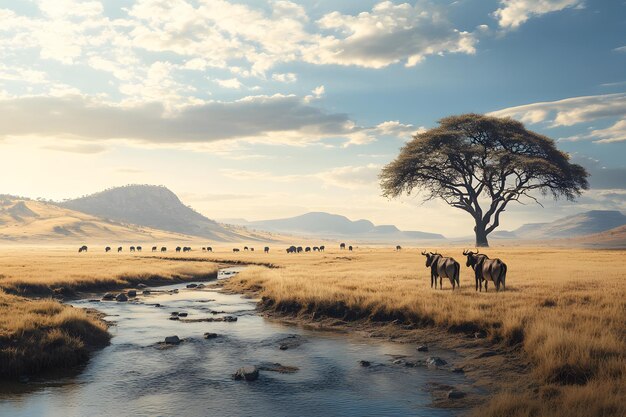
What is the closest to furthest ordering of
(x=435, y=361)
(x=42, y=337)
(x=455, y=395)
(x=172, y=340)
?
(x=455, y=395) → (x=435, y=361) → (x=42, y=337) → (x=172, y=340)

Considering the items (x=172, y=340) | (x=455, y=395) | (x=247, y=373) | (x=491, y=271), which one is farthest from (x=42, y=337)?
(x=491, y=271)

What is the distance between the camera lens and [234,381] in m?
14.2

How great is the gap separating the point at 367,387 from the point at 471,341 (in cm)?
616

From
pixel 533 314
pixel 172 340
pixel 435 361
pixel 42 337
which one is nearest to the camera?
pixel 435 361

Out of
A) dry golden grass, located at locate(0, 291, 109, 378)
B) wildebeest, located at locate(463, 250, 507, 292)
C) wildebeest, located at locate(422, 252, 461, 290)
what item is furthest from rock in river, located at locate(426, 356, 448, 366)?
dry golden grass, located at locate(0, 291, 109, 378)

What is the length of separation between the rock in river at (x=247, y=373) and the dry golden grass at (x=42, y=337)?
19.3ft

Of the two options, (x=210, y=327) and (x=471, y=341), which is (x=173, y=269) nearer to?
(x=210, y=327)

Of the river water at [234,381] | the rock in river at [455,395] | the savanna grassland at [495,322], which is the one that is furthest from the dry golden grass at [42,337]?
the rock in river at [455,395]

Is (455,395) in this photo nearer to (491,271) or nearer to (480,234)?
(491,271)

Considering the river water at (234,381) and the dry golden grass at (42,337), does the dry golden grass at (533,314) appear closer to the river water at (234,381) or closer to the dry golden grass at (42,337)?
the river water at (234,381)

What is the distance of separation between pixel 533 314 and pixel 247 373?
10.9 m

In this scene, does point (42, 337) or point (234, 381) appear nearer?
point (234, 381)

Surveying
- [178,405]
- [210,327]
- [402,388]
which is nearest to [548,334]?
[402,388]

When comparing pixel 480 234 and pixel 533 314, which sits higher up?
pixel 480 234
